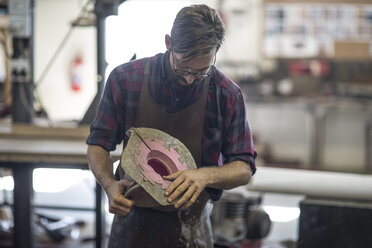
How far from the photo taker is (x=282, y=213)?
459 centimetres

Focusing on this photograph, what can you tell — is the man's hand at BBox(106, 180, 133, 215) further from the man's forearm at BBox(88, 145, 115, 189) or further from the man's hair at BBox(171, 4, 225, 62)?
the man's hair at BBox(171, 4, 225, 62)

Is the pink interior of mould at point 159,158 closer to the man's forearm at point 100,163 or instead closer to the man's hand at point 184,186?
the man's hand at point 184,186

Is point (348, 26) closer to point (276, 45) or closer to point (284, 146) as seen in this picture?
point (276, 45)

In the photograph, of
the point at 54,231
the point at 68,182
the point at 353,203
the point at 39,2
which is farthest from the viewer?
the point at 39,2

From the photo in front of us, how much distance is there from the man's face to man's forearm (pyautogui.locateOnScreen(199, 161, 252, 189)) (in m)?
0.29

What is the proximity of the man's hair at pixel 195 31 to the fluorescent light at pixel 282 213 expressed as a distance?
302 cm

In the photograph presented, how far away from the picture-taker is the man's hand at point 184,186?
4.92ft

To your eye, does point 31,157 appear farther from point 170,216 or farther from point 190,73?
point 190,73

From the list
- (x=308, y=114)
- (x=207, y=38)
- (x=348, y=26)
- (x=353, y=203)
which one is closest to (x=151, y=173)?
(x=207, y=38)

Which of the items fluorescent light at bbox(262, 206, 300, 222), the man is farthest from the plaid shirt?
Answer: fluorescent light at bbox(262, 206, 300, 222)

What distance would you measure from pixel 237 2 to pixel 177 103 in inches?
293

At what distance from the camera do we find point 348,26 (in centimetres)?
838

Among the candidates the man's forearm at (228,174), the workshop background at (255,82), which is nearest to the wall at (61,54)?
the workshop background at (255,82)

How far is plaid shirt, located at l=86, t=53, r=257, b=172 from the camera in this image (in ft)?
5.73
